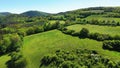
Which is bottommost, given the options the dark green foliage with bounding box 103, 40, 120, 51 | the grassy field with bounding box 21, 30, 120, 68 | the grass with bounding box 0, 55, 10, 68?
the grass with bounding box 0, 55, 10, 68

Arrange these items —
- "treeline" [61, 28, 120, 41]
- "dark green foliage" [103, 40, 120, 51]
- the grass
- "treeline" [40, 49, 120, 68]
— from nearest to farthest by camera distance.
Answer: "treeline" [40, 49, 120, 68]
"dark green foliage" [103, 40, 120, 51]
the grass
"treeline" [61, 28, 120, 41]

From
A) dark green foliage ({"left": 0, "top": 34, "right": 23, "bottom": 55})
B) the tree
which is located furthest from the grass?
the tree

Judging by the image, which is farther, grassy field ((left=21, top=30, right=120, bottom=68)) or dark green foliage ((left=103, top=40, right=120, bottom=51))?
dark green foliage ((left=103, top=40, right=120, bottom=51))

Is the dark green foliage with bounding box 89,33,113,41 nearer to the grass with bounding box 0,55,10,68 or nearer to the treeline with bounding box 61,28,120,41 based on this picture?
the treeline with bounding box 61,28,120,41

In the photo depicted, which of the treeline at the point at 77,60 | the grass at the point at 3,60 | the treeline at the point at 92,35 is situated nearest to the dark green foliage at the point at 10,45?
the grass at the point at 3,60

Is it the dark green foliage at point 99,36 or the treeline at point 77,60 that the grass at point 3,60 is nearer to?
the treeline at point 77,60

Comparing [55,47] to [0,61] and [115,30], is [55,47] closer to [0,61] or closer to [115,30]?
[0,61]
